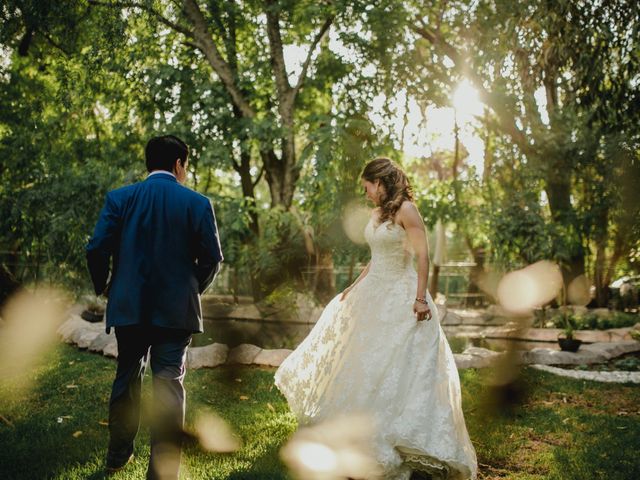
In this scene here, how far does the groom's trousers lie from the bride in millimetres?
1159

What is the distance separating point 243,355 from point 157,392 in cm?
447

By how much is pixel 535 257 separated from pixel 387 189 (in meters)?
11.1

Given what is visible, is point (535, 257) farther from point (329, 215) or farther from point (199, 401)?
point (199, 401)

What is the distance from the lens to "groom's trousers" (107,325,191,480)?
10.3 ft

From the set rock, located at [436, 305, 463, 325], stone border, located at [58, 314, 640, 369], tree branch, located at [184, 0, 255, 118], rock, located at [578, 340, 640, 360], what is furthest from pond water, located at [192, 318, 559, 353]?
tree branch, located at [184, 0, 255, 118]

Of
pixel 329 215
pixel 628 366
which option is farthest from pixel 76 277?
pixel 628 366

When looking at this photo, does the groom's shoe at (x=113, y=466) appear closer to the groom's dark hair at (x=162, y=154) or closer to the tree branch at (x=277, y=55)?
the groom's dark hair at (x=162, y=154)

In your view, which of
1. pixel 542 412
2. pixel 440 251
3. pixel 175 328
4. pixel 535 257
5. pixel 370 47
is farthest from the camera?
pixel 440 251

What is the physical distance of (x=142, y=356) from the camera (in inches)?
136

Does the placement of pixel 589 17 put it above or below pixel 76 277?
above

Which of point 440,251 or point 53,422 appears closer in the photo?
point 53,422

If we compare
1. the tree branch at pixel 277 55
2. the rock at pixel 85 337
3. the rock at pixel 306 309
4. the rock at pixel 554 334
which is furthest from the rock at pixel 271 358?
the tree branch at pixel 277 55

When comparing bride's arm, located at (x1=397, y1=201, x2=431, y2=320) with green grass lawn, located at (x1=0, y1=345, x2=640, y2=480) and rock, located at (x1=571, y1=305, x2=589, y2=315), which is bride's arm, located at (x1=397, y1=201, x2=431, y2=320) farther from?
rock, located at (x1=571, y1=305, x2=589, y2=315)

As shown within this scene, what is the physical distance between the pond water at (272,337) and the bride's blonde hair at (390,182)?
5596mm
